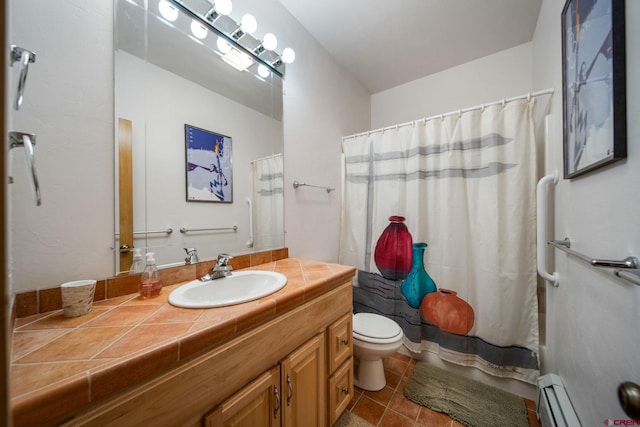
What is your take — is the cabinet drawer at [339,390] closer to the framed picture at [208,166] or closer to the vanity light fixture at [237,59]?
the framed picture at [208,166]

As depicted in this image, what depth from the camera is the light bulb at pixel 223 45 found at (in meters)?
1.22

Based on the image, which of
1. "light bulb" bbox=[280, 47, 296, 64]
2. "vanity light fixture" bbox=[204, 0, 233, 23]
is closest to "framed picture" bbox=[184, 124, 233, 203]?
"vanity light fixture" bbox=[204, 0, 233, 23]

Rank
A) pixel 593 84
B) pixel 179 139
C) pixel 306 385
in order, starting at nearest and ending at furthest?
pixel 593 84 < pixel 306 385 < pixel 179 139

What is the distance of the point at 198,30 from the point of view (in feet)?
3.72

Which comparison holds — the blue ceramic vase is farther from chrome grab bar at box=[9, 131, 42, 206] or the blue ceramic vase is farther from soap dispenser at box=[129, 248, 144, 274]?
chrome grab bar at box=[9, 131, 42, 206]

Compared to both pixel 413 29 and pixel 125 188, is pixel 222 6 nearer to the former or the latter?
pixel 125 188

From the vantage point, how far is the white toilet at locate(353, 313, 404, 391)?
4.57 feet

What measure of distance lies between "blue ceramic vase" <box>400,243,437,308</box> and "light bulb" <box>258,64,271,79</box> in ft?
5.40

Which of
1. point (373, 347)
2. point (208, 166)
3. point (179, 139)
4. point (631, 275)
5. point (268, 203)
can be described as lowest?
point (373, 347)

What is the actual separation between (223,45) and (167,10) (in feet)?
0.88

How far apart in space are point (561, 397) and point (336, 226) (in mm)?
1600

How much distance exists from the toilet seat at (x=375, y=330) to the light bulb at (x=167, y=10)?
2.00m

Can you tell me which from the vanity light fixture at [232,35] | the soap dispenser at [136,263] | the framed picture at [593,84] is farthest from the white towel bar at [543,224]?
the soap dispenser at [136,263]

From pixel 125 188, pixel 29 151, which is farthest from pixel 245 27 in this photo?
pixel 29 151
